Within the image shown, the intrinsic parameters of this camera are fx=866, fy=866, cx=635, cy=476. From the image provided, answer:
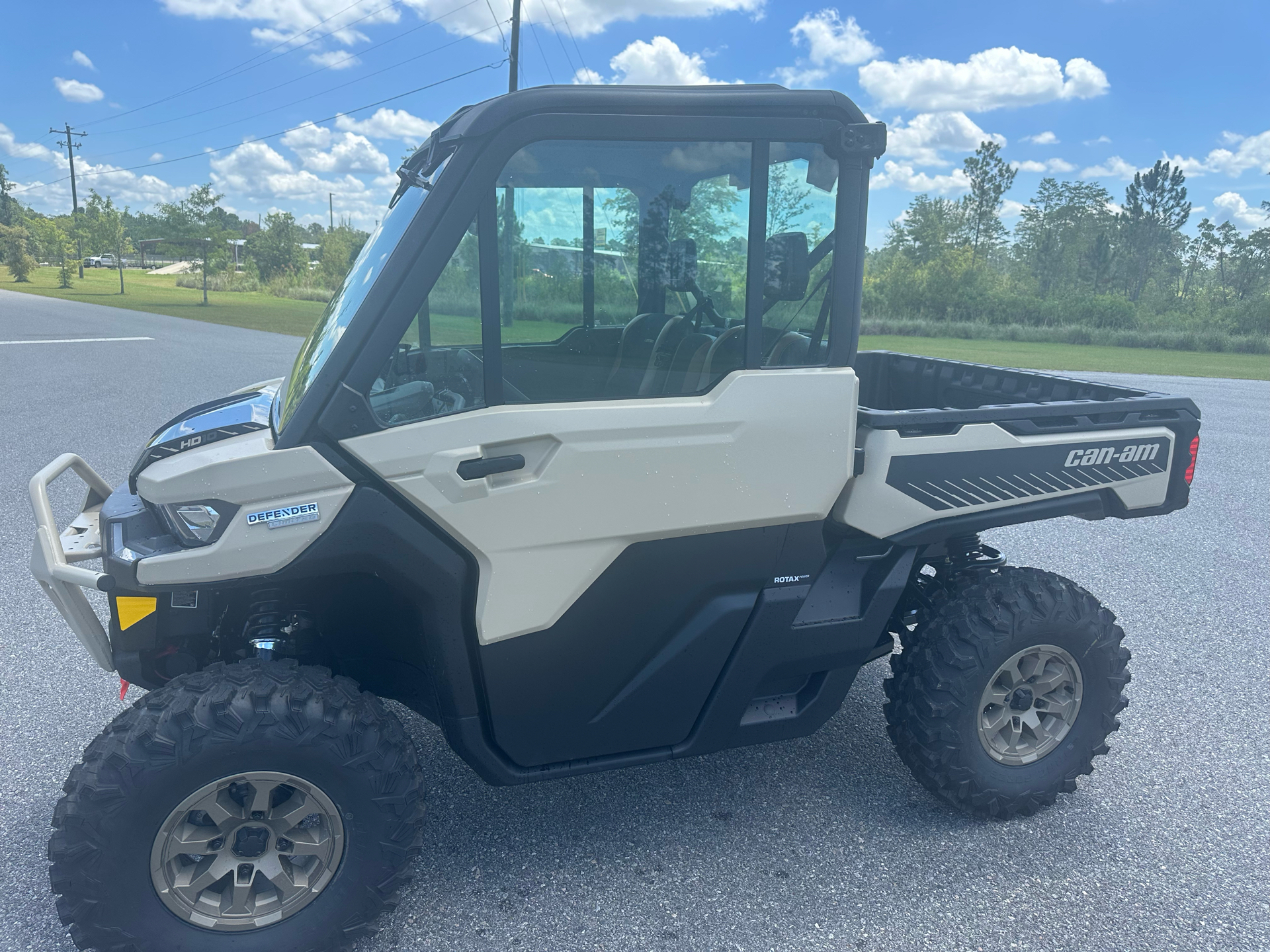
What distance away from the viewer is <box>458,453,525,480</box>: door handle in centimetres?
223

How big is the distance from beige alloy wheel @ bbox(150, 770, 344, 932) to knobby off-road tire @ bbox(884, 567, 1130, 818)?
189cm

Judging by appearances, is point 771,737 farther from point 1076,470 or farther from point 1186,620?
point 1186,620

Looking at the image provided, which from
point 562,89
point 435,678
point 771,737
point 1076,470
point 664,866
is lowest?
point 664,866

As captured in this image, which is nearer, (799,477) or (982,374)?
(799,477)

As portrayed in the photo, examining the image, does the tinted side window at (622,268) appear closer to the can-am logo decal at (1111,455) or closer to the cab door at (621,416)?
the cab door at (621,416)

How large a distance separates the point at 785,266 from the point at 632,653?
1212mm

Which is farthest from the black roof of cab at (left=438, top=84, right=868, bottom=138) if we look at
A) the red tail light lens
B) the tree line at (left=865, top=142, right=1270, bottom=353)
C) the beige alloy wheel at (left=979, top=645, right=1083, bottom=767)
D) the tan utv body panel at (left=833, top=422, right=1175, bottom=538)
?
the tree line at (left=865, top=142, right=1270, bottom=353)

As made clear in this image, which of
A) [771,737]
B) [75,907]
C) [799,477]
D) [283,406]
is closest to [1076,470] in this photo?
[799,477]

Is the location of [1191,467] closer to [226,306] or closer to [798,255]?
[798,255]

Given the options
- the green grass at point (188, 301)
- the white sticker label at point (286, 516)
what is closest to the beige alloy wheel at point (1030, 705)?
the white sticker label at point (286, 516)

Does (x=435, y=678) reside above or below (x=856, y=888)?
above

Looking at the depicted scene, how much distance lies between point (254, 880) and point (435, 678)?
0.70 m

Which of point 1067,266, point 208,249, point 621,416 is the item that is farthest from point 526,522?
point 1067,266

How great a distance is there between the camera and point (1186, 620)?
4.85 metres
